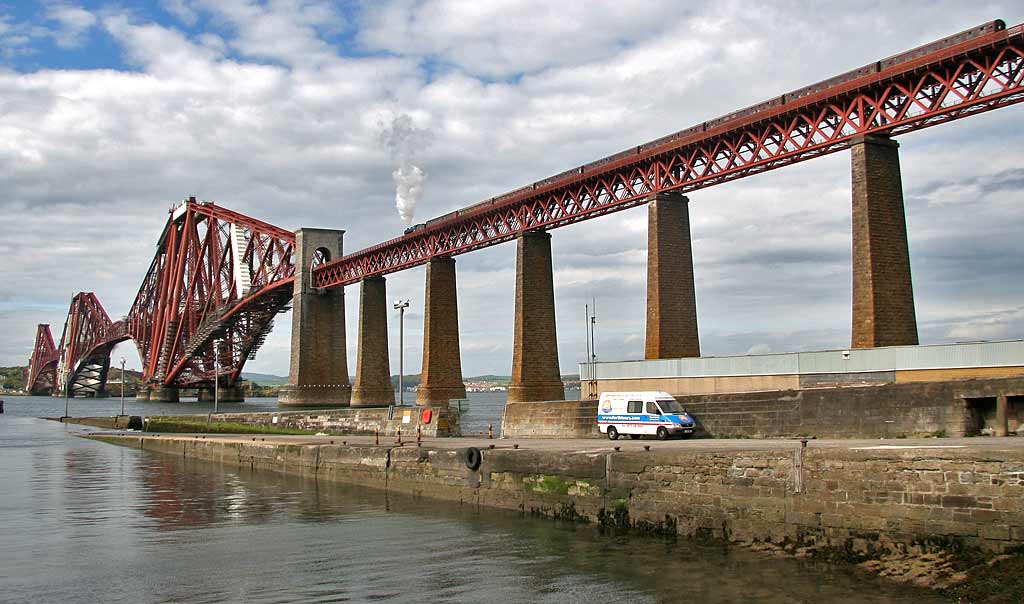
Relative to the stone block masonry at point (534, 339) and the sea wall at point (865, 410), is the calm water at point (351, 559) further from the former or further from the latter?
the stone block masonry at point (534, 339)

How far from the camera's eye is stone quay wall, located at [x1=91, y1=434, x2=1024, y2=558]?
1387cm

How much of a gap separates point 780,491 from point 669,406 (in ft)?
32.4

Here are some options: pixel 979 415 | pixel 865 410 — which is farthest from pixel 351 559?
pixel 979 415

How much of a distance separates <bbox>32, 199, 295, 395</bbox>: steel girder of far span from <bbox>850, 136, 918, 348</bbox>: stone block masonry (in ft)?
298

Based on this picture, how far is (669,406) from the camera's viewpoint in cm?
2658

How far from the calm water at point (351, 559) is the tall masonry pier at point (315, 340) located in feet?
231

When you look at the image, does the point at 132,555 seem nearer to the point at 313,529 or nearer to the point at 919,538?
the point at 313,529

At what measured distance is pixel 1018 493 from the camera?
43.9 ft

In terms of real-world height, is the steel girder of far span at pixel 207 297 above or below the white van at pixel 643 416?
above

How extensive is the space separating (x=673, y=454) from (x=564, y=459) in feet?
12.1

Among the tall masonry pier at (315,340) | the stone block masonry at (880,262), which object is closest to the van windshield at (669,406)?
the stone block masonry at (880,262)

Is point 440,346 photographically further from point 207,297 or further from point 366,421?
point 207,297

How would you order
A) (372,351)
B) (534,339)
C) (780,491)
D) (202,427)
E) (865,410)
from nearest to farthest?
1. (780,491)
2. (865,410)
3. (534,339)
4. (202,427)
5. (372,351)

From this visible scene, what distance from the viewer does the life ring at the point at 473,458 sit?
25078mm
